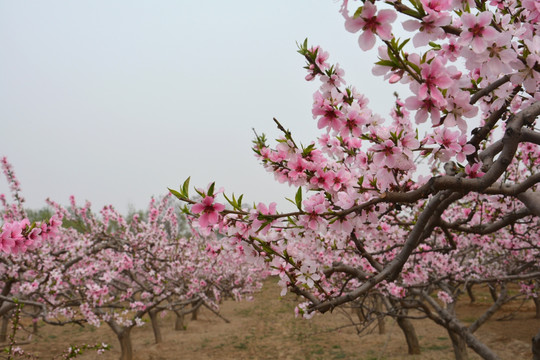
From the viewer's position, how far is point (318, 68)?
2.08 m

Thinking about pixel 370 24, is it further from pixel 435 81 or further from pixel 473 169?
pixel 473 169

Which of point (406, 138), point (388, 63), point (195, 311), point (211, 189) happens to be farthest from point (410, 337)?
point (195, 311)

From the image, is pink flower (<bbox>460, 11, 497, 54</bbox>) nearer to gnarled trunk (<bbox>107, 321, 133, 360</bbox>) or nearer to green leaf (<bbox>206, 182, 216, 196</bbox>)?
green leaf (<bbox>206, 182, 216, 196</bbox>)

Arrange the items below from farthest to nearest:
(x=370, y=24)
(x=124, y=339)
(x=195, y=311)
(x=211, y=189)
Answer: (x=195, y=311), (x=124, y=339), (x=211, y=189), (x=370, y=24)

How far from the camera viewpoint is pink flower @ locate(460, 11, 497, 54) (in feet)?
3.99

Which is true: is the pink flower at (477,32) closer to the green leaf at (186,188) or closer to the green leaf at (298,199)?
the green leaf at (298,199)

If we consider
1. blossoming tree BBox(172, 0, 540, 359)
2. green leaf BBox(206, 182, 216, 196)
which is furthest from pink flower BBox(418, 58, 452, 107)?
green leaf BBox(206, 182, 216, 196)

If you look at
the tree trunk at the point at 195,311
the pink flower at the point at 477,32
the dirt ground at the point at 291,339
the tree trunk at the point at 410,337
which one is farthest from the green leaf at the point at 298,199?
the tree trunk at the point at 195,311

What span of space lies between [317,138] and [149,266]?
8583 mm

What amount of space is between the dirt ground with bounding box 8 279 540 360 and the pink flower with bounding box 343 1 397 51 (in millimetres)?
6521

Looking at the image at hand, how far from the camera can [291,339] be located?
10.9 m

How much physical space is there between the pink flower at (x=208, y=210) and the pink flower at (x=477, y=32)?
123 centimetres

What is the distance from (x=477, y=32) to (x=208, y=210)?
4.48ft

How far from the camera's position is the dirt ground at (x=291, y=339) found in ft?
28.5
